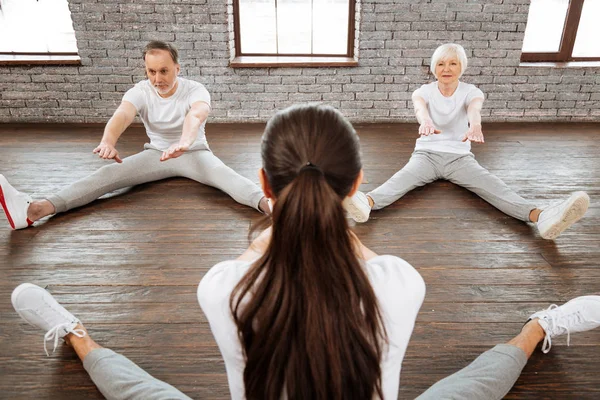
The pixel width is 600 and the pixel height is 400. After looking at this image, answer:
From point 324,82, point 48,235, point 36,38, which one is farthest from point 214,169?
point 36,38

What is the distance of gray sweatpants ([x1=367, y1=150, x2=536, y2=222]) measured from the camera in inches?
83.5

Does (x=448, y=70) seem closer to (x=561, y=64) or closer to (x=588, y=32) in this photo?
(x=561, y=64)

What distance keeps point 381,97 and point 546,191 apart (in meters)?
1.54

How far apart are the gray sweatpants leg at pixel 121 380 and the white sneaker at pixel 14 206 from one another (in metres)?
1.06

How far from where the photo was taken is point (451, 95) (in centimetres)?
237

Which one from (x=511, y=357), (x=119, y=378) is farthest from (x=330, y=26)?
(x=119, y=378)

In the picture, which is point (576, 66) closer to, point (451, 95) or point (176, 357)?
point (451, 95)

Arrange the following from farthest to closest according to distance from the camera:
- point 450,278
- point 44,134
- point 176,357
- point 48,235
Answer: point 44,134 < point 48,235 < point 450,278 < point 176,357

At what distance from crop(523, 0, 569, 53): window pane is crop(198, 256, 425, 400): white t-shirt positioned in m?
3.45

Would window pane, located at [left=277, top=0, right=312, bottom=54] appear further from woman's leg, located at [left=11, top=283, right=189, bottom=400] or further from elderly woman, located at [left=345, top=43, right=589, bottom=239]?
woman's leg, located at [left=11, top=283, right=189, bottom=400]

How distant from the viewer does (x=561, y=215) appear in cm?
181

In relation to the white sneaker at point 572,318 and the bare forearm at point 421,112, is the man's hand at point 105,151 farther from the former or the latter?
the white sneaker at point 572,318

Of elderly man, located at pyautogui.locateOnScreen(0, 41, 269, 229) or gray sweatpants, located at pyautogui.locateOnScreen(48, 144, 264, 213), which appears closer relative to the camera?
elderly man, located at pyautogui.locateOnScreen(0, 41, 269, 229)

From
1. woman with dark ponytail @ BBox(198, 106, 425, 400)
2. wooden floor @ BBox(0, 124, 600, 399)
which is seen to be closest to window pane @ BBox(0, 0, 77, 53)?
wooden floor @ BBox(0, 124, 600, 399)
